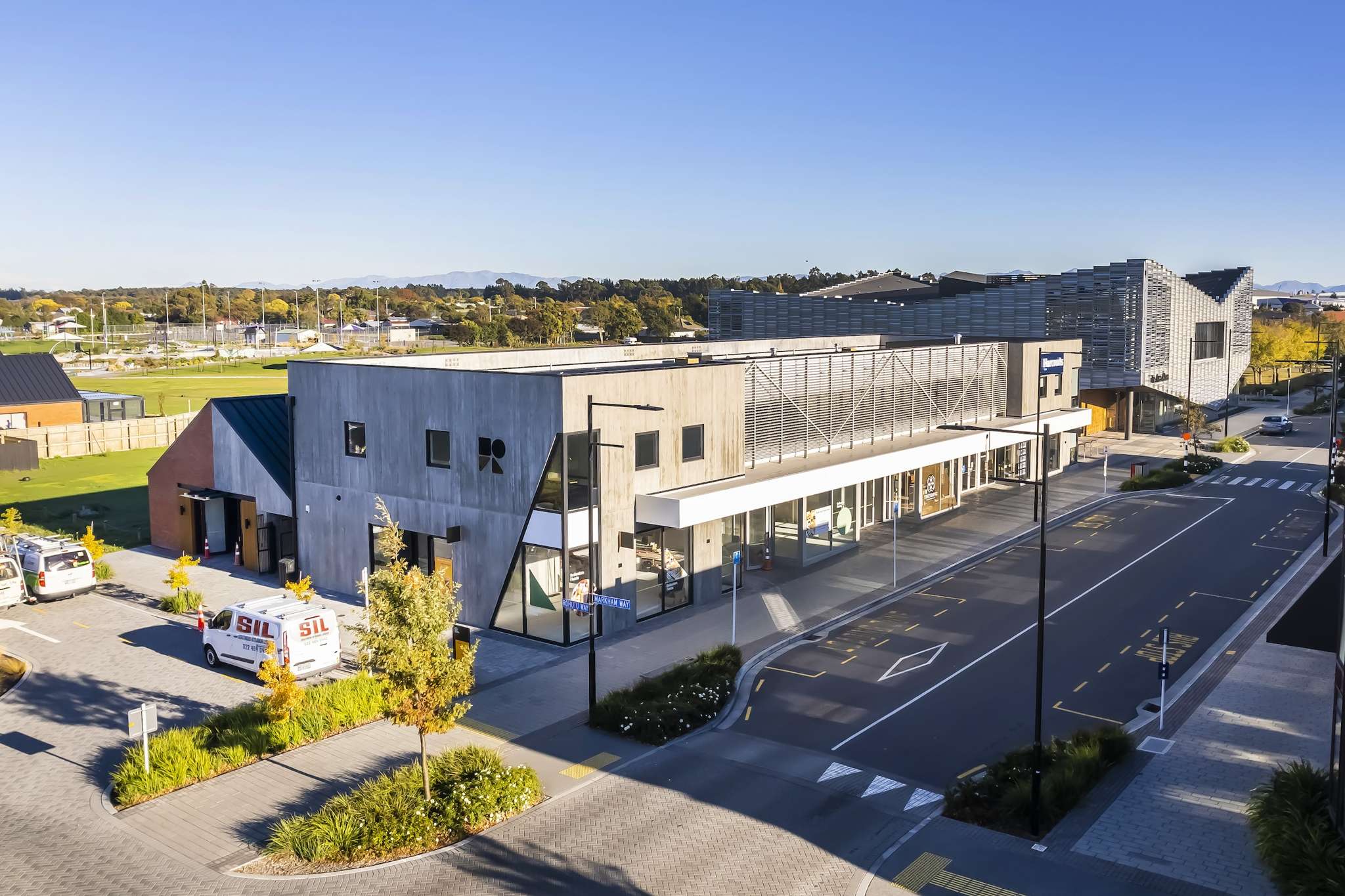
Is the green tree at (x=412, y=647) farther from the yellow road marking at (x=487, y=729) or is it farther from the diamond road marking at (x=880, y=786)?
the diamond road marking at (x=880, y=786)

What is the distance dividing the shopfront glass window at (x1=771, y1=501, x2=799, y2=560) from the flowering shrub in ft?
58.6

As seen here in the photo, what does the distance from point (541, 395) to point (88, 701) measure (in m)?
12.3

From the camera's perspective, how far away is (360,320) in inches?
7677

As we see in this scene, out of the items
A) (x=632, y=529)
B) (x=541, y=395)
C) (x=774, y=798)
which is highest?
(x=541, y=395)

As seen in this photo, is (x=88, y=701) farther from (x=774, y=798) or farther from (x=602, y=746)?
(x=774, y=798)

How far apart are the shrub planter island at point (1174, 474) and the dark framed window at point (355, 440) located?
34.6 metres

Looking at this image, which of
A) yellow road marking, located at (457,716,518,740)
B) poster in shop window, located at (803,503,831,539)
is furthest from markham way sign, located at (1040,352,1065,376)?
yellow road marking, located at (457,716,518,740)

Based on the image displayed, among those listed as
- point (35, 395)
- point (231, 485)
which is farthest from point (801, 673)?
point (35, 395)

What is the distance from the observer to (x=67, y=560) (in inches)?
1240

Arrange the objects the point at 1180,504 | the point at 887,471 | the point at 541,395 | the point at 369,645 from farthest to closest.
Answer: the point at 1180,504
the point at 887,471
the point at 541,395
the point at 369,645

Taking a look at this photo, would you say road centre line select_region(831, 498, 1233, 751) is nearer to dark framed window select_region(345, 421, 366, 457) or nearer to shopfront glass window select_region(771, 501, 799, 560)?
shopfront glass window select_region(771, 501, 799, 560)

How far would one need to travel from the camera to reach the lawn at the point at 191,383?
81.1 meters

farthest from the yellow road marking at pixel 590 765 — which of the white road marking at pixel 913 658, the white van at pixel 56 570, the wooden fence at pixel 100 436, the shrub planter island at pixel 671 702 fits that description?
the wooden fence at pixel 100 436

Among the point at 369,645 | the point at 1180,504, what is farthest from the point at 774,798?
the point at 1180,504
